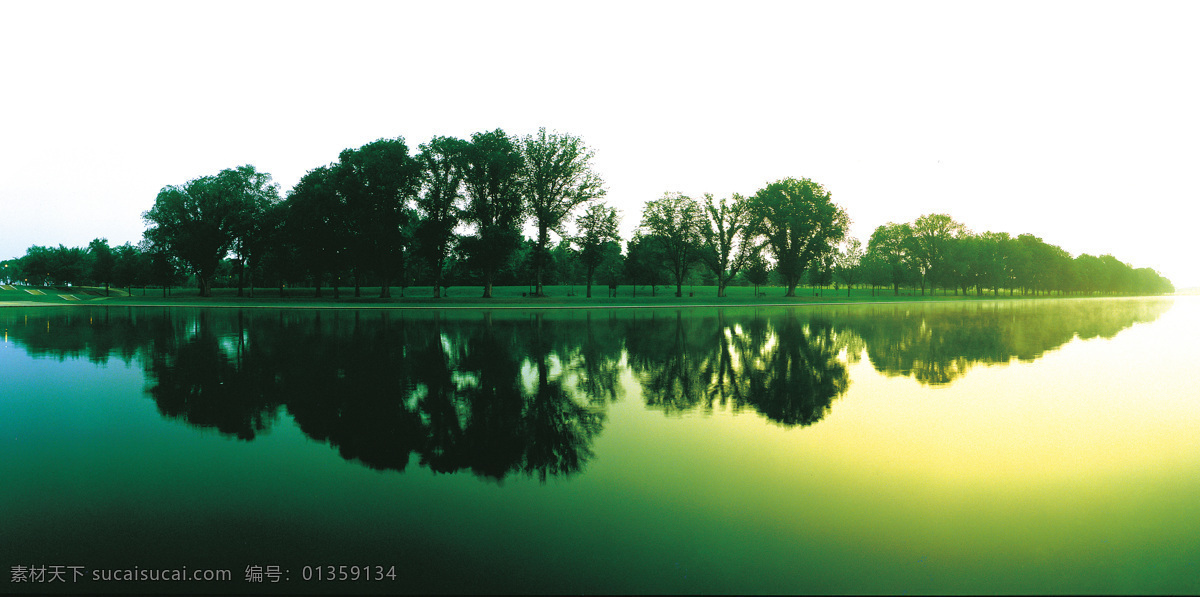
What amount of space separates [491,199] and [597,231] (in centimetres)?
1364

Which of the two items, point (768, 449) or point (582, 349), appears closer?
point (768, 449)

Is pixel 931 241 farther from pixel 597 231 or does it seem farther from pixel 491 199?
pixel 491 199

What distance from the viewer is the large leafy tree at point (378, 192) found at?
46.3 meters

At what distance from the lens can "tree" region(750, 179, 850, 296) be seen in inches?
2502

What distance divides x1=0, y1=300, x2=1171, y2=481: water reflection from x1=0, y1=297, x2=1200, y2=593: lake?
9cm

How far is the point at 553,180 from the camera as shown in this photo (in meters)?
50.2

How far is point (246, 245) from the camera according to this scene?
62344 millimetres

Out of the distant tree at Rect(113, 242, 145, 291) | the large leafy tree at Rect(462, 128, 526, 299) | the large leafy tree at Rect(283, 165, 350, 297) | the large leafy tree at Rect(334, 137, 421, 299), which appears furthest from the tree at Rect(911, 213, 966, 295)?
the distant tree at Rect(113, 242, 145, 291)

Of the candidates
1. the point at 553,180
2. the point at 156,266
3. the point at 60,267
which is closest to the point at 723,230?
the point at 553,180

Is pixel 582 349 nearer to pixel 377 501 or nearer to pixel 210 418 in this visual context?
pixel 210 418

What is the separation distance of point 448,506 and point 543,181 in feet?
153

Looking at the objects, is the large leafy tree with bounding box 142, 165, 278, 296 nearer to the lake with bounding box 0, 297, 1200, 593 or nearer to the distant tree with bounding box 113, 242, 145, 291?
the distant tree with bounding box 113, 242, 145, 291

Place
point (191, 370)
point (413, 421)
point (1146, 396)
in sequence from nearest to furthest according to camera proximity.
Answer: point (413, 421) → point (1146, 396) → point (191, 370)

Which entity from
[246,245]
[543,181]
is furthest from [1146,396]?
[246,245]
